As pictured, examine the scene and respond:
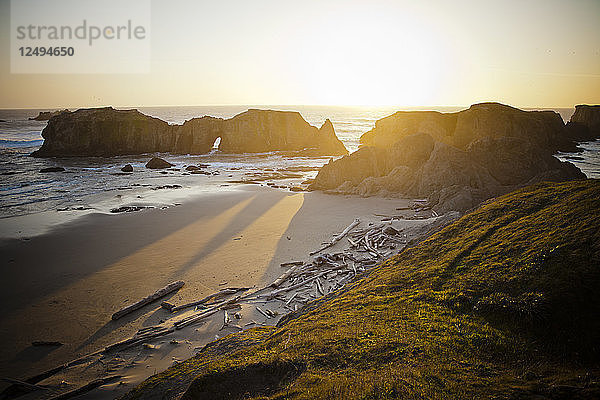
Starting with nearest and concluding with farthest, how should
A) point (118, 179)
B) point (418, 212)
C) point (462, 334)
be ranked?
point (462, 334)
point (418, 212)
point (118, 179)

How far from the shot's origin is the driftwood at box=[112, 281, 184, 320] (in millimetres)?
8680

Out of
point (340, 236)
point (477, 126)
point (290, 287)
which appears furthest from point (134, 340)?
point (477, 126)

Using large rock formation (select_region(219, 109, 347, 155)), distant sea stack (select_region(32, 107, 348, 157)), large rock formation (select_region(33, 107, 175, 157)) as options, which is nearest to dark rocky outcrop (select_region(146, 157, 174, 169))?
distant sea stack (select_region(32, 107, 348, 157))

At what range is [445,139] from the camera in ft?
126

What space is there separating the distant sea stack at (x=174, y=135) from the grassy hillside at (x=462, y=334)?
54.1 metres

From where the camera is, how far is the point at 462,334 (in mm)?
3371

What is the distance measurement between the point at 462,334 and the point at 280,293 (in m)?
6.46

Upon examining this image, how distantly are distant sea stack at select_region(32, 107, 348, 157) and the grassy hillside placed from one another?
54.1 meters

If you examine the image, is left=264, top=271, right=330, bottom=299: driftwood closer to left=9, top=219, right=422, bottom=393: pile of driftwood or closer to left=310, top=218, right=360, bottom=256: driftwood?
left=9, top=219, right=422, bottom=393: pile of driftwood

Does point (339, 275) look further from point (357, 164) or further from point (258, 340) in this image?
point (357, 164)

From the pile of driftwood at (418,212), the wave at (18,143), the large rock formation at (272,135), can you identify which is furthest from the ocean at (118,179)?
the pile of driftwood at (418,212)

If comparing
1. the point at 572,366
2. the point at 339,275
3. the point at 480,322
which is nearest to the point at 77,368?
the point at 339,275

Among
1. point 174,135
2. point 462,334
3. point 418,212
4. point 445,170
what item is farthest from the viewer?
point 174,135

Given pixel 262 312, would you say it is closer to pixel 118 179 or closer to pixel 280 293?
pixel 280 293
